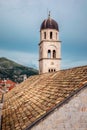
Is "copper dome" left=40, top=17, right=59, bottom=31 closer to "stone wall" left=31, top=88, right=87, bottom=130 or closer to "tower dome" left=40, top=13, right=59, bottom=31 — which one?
"tower dome" left=40, top=13, right=59, bottom=31

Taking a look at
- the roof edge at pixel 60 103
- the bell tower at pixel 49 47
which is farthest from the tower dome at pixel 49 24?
the roof edge at pixel 60 103

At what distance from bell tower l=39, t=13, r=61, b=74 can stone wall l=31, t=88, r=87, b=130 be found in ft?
96.0

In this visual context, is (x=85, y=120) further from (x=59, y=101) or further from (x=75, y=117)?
(x=59, y=101)

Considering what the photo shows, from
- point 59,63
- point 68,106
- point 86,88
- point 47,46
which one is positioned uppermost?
point 47,46

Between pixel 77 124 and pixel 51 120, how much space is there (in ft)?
3.72

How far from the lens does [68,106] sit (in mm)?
10758

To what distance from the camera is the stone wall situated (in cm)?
1063

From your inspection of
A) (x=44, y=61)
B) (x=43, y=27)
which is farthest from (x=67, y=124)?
(x=43, y=27)

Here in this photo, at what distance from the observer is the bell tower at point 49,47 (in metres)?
40.4

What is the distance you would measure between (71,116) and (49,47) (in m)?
30.7

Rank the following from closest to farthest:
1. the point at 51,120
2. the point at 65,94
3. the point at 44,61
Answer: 1. the point at 51,120
2. the point at 65,94
3. the point at 44,61

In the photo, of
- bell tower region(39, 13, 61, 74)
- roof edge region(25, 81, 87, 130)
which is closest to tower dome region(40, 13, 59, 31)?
bell tower region(39, 13, 61, 74)

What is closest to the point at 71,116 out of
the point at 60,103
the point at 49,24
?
the point at 60,103

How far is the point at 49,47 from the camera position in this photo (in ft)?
135
